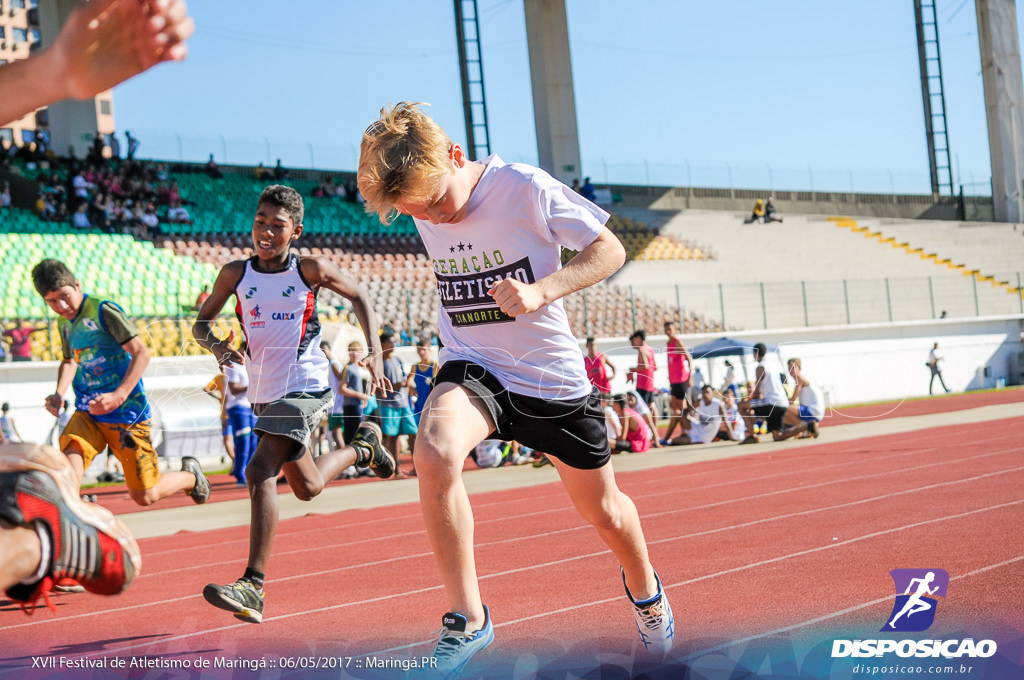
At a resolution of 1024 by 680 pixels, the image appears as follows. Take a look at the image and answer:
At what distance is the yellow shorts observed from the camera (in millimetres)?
5965

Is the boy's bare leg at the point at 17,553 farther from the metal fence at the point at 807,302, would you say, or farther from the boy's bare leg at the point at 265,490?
the metal fence at the point at 807,302

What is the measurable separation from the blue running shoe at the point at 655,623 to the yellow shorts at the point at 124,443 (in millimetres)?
3261

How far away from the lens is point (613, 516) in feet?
12.4

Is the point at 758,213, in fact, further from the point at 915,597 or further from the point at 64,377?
the point at 915,597

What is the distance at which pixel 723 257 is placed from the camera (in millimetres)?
36719

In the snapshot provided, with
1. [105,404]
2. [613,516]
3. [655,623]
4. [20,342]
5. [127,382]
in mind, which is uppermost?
[20,342]

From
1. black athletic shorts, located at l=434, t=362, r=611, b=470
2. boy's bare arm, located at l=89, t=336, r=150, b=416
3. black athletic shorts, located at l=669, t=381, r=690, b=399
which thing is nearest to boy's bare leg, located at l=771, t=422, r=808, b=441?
black athletic shorts, located at l=669, t=381, r=690, b=399

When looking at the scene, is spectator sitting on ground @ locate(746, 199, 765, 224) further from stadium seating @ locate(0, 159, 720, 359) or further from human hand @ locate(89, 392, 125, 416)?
human hand @ locate(89, 392, 125, 416)

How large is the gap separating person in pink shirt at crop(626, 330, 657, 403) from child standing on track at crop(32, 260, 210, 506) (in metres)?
9.02

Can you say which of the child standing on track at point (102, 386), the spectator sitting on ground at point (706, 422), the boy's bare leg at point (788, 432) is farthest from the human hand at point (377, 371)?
the boy's bare leg at point (788, 432)

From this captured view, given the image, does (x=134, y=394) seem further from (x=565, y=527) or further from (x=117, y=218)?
(x=117, y=218)

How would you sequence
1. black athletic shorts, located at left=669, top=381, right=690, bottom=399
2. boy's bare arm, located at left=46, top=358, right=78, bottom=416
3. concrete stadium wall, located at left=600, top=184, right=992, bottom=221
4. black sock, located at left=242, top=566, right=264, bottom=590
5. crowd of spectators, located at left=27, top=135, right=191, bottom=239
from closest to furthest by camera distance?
1. black sock, located at left=242, top=566, right=264, bottom=590
2. boy's bare arm, located at left=46, top=358, right=78, bottom=416
3. black athletic shorts, located at left=669, top=381, right=690, bottom=399
4. crowd of spectators, located at left=27, top=135, right=191, bottom=239
5. concrete stadium wall, located at left=600, top=184, right=992, bottom=221

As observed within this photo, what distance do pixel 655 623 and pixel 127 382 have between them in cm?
331

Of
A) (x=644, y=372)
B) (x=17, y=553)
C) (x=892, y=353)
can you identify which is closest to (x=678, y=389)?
(x=644, y=372)
